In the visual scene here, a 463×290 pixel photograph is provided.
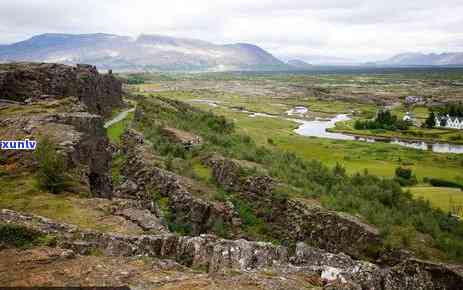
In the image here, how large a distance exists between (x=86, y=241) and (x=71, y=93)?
113 feet

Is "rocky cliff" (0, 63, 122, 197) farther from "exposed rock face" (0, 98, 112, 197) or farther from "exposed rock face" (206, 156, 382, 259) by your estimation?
"exposed rock face" (206, 156, 382, 259)

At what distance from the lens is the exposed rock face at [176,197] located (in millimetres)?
29578

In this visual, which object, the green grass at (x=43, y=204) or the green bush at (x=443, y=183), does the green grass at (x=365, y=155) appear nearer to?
the green bush at (x=443, y=183)

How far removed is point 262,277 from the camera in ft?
46.0

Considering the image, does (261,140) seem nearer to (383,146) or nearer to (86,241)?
(383,146)

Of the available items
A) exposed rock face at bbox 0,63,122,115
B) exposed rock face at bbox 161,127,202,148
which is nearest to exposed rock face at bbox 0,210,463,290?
exposed rock face at bbox 0,63,122,115

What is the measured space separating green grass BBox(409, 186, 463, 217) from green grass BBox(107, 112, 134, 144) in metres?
36.9

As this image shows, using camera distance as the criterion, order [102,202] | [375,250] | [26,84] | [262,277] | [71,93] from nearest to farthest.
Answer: [262,277] → [102,202] → [375,250] → [26,84] → [71,93]

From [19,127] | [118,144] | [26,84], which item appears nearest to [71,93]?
[26,84]

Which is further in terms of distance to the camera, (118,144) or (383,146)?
(383,146)

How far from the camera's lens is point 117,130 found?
4984 centimetres

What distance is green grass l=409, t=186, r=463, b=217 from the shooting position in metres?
47.3

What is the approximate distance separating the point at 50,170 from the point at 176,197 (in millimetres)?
11289

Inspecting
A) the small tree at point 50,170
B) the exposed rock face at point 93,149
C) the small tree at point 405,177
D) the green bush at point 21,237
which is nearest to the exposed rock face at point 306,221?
the exposed rock face at point 93,149
